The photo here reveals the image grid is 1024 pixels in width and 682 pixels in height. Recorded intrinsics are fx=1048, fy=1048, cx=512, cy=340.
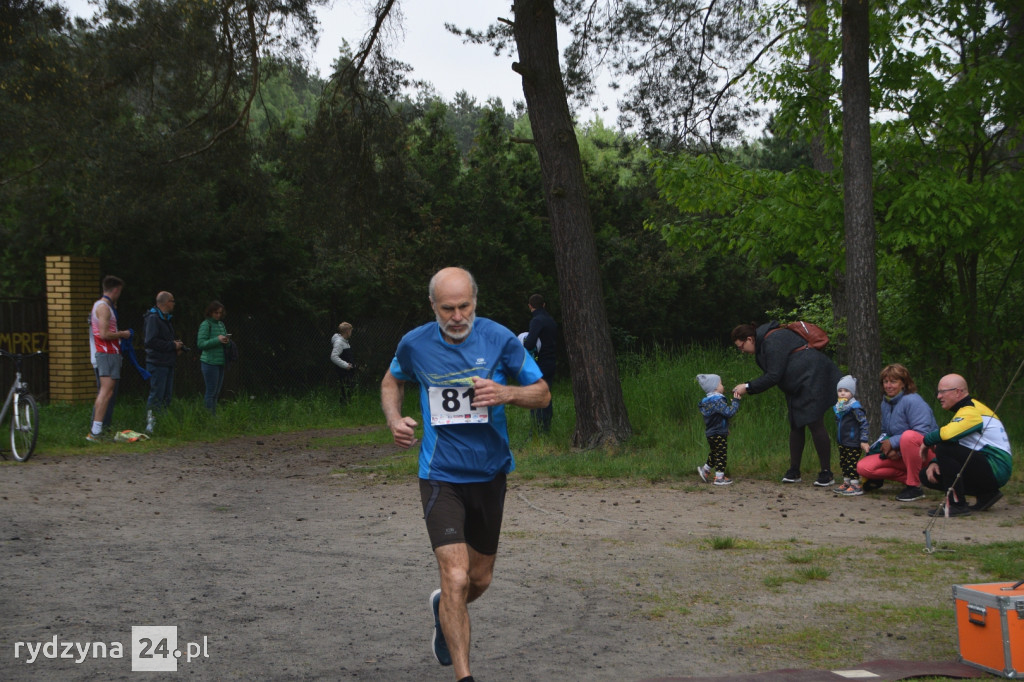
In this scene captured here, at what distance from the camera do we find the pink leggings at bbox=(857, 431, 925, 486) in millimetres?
9672

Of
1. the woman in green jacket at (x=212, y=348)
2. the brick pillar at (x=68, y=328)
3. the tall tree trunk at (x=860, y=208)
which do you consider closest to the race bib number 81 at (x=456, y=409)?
the tall tree trunk at (x=860, y=208)

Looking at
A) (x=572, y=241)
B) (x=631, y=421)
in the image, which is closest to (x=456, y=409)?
(x=572, y=241)

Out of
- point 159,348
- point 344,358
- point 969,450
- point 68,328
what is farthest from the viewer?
point 344,358

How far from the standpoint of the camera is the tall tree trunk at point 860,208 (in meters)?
11.7

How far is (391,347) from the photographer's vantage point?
2405 centimetres

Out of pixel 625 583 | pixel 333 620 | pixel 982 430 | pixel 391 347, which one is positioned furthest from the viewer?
pixel 391 347

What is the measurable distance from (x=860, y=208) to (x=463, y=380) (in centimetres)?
811

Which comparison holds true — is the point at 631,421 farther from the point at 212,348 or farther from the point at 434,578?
the point at 434,578

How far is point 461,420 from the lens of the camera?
4914mm

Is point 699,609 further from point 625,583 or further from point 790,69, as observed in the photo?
point 790,69

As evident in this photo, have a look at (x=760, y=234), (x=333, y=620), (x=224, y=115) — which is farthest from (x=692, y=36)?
(x=333, y=620)

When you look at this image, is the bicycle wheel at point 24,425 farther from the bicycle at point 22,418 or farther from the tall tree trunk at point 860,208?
the tall tree trunk at point 860,208

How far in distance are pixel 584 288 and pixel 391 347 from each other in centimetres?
1136

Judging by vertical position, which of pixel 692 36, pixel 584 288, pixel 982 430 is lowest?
pixel 982 430
